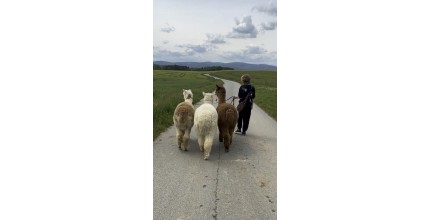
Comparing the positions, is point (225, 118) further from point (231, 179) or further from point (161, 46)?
point (161, 46)

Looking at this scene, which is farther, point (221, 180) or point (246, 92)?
point (246, 92)

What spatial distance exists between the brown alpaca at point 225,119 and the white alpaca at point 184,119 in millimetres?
408

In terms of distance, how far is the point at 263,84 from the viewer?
3482 millimetres

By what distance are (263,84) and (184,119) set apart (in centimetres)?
128

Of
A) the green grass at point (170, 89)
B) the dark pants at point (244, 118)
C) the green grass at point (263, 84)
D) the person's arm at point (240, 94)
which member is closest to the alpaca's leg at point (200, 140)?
the green grass at point (170, 89)

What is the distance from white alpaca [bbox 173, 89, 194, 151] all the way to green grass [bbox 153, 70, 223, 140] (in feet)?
0.19

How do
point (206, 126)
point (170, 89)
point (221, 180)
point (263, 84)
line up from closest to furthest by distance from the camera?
1. point (221, 180)
2. point (263, 84)
3. point (170, 89)
4. point (206, 126)

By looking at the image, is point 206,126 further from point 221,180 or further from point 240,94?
point 221,180

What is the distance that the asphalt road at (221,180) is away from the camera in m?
3.01

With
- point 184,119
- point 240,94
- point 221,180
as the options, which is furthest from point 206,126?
point 221,180

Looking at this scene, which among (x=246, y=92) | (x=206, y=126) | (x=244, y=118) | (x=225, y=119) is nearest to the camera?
(x=246, y=92)

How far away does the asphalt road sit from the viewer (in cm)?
301
